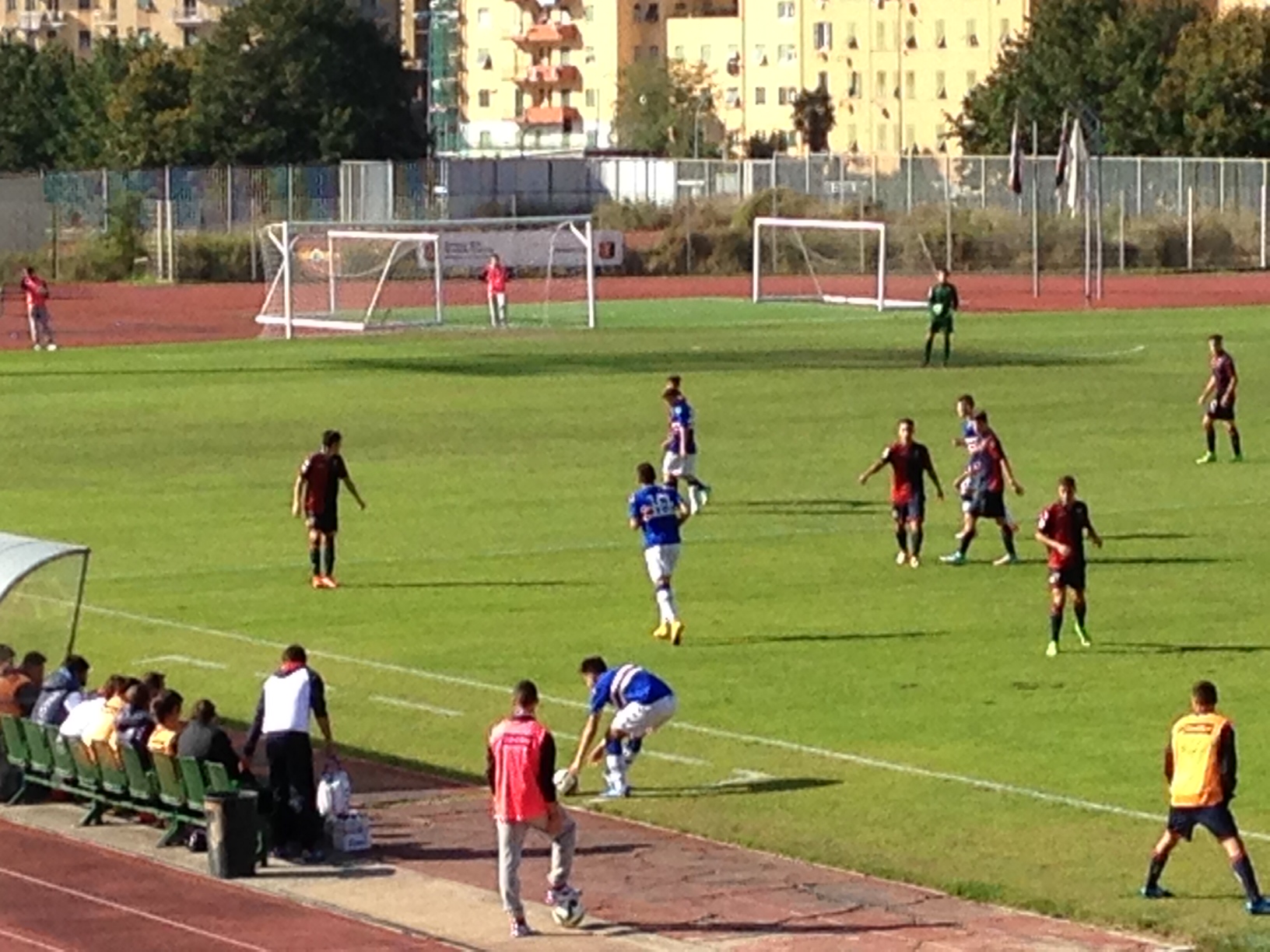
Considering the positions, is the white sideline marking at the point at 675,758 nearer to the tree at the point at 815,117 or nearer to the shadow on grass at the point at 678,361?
the shadow on grass at the point at 678,361

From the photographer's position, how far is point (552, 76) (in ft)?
594

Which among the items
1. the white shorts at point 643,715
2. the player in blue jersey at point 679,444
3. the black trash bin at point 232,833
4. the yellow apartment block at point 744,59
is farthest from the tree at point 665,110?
the black trash bin at point 232,833

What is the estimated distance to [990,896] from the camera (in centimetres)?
1986

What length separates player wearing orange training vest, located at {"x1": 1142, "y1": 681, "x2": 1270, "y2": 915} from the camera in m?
18.8

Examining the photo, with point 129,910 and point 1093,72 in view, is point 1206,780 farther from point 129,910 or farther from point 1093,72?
point 1093,72

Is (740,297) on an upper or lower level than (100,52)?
lower

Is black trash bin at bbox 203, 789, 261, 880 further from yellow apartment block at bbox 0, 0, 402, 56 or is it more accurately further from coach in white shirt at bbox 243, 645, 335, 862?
yellow apartment block at bbox 0, 0, 402, 56

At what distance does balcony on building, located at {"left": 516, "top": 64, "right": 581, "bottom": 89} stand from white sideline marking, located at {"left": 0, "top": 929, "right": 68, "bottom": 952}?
164m

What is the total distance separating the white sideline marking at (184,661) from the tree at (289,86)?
324 ft

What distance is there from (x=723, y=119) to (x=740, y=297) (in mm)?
84490

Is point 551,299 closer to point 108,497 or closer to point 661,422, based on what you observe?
point 661,422

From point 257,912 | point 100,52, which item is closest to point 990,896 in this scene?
point 257,912

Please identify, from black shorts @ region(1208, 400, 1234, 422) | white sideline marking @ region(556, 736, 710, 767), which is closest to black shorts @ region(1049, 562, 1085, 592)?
white sideline marking @ region(556, 736, 710, 767)

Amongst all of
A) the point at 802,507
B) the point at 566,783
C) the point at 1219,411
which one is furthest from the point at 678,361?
the point at 566,783
